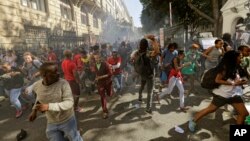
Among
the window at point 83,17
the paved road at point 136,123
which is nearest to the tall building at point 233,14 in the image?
the paved road at point 136,123

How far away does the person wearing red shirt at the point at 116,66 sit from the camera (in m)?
6.64

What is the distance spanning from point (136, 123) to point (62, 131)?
7.43 feet

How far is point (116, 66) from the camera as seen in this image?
6.66 meters

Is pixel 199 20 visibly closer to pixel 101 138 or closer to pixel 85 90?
pixel 85 90

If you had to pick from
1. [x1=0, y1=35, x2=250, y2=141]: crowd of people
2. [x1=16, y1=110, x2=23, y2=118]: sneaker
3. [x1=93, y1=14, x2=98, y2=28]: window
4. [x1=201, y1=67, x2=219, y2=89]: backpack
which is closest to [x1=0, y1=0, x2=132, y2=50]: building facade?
[x1=0, y1=35, x2=250, y2=141]: crowd of people

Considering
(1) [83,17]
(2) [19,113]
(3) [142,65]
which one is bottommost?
(2) [19,113]

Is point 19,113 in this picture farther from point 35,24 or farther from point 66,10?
point 66,10

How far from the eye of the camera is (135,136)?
13.1ft

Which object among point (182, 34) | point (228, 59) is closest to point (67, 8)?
point (182, 34)

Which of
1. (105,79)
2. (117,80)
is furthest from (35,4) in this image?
(105,79)

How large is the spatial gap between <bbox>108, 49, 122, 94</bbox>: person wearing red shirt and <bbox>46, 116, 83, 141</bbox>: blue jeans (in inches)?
161

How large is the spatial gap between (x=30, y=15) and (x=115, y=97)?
935 centimetres

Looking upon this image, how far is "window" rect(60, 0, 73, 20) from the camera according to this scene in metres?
18.3

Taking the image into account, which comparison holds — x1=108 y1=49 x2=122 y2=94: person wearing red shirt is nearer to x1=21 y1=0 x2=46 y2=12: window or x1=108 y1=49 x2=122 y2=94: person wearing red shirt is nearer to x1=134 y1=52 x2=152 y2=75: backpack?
x1=134 y1=52 x2=152 y2=75: backpack
